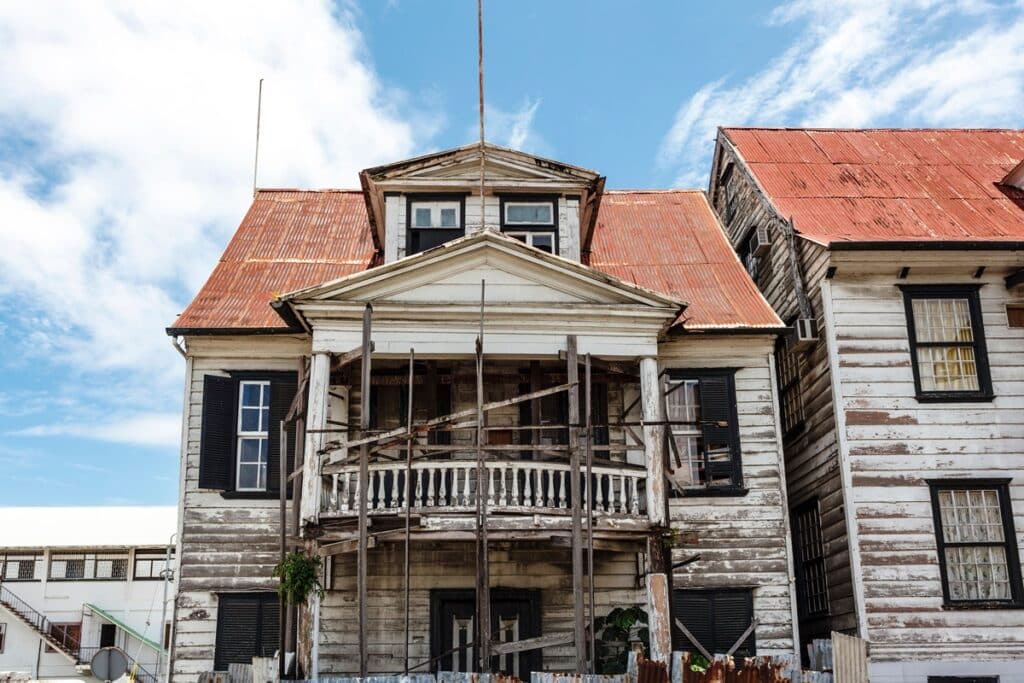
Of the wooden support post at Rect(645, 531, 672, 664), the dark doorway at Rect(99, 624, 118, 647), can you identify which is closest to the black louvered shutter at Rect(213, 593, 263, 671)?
the wooden support post at Rect(645, 531, 672, 664)

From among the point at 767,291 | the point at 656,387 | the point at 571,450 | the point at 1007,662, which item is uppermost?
the point at 767,291

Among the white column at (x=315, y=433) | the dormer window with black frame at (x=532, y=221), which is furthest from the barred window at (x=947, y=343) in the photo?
the white column at (x=315, y=433)

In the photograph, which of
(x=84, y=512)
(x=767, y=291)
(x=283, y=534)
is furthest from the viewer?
(x=84, y=512)

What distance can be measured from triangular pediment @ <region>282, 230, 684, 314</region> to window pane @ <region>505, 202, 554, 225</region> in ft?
8.10

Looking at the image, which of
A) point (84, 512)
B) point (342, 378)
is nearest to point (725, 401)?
point (342, 378)

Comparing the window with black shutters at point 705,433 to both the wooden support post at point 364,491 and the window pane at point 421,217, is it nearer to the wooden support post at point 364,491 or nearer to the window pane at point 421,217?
the window pane at point 421,217

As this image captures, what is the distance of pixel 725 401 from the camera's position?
58.4ft

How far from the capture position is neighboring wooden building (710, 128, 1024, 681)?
16047 millimetres

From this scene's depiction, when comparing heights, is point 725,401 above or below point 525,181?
below

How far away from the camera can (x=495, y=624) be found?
17016mm

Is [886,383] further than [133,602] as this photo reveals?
No

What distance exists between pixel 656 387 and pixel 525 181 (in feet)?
16.0

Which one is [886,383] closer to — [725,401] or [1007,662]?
[725,401]

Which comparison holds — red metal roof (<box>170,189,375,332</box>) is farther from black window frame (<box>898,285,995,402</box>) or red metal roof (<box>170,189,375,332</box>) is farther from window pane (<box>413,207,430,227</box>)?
black window frame (<box>898,285,995,402</box>)
